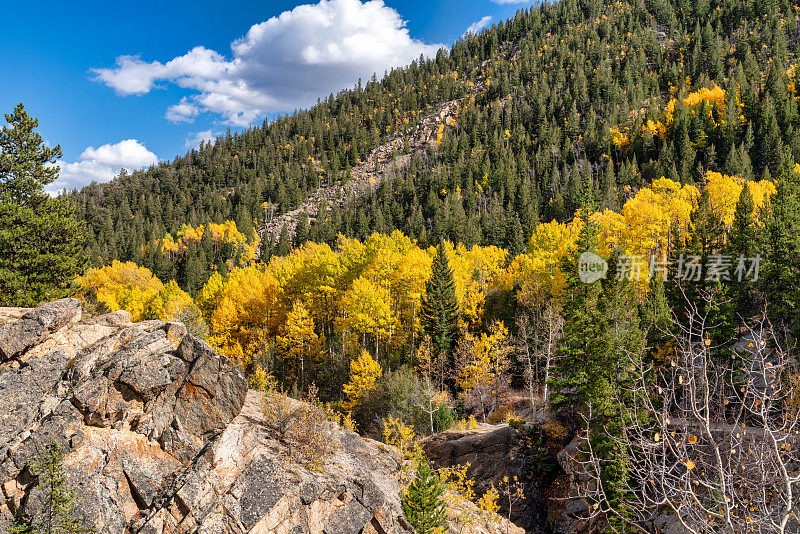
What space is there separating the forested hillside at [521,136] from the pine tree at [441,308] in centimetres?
3766

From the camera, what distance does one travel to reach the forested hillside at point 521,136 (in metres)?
83.7

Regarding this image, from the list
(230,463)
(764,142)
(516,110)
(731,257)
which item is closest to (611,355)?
(731,257)

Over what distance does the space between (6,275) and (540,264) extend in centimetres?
3874

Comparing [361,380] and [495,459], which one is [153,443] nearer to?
[361,380]

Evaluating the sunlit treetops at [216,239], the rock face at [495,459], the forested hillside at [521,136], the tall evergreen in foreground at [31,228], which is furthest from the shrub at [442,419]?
the sunlit treetops at [216,239]

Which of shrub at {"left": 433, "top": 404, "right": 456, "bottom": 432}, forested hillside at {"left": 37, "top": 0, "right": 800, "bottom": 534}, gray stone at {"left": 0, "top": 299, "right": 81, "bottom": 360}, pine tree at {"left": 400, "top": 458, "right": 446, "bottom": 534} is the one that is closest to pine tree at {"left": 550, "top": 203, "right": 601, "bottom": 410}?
forested hillside at {"left": 37, "top": 0, "right": 800, "bottom": 534}

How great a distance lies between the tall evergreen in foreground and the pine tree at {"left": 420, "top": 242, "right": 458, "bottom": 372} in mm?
24943

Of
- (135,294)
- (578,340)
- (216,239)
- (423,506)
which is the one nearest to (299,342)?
(423,506)

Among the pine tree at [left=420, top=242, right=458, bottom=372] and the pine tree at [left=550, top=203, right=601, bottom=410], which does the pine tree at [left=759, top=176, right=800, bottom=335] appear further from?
the pine tree at [left=420, top=242, right=458, bottom=372]

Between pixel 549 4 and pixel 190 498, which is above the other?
pixel 549 4

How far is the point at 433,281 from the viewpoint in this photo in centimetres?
3522

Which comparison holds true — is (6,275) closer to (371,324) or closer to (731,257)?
(371,324)

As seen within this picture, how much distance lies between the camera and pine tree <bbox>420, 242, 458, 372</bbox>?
34469 mm

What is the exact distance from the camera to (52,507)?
12219mm
